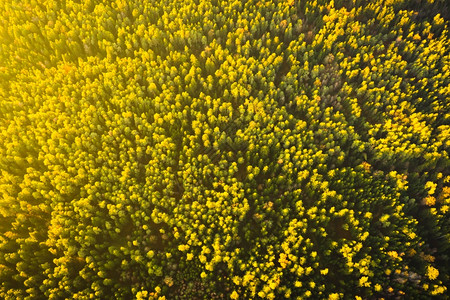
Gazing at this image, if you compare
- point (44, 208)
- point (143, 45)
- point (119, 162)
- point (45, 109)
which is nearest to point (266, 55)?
point (143, 45)

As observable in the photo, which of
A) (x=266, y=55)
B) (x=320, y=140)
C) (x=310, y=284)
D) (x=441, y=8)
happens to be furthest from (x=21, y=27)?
(x=441, y=8)

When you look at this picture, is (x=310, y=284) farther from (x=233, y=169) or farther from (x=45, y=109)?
(x=45, y=109)

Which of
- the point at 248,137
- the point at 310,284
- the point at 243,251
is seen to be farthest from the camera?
the point at 248,137

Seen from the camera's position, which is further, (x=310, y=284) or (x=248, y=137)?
(x=248, y=137)

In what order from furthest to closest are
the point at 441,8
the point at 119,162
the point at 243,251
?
1. the point at 441,8
2. the point at 119,162
3. the point at 243,251

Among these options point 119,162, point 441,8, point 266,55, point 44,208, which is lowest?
point 44,208

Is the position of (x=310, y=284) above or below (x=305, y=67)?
below
